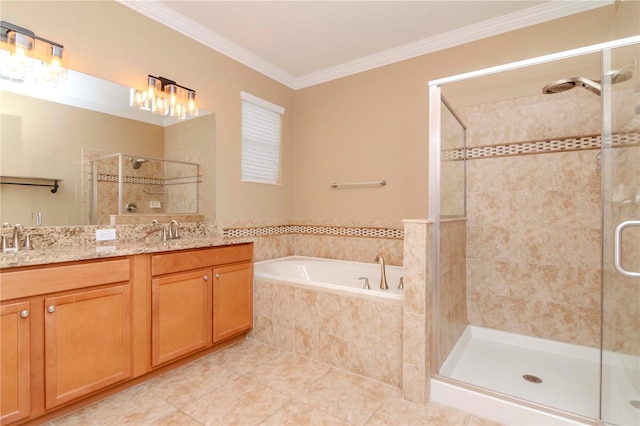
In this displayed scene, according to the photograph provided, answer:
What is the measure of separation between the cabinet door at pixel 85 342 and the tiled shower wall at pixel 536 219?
8.45 feet

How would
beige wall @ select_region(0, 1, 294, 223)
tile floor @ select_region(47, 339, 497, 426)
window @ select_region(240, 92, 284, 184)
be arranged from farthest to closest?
window @ select_region(240, 92, 284, 184), beige wall @ select_region(0, 1, 294, 223), tile floor @ select_region(47, 339, 497, 426)

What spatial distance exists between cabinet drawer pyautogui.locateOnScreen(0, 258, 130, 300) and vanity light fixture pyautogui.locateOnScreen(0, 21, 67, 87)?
113 centimetres

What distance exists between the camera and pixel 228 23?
8.24 ft

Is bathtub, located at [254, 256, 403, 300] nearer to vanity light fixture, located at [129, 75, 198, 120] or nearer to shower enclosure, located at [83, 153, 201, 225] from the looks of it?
shower enclosure, located at [83, 153, 201, 225]

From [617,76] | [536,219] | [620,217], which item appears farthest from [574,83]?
[536,219]

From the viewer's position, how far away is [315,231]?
343 centimetres

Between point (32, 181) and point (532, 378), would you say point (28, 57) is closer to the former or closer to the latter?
point (32, 181)

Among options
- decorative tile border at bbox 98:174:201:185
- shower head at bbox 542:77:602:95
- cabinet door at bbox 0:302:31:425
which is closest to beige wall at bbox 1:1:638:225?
decorative tile border at bbox 98:174:201:185

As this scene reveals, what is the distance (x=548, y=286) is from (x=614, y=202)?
3.58ft

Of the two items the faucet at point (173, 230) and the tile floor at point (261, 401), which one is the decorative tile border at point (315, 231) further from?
the tile floor at point (261, 401)

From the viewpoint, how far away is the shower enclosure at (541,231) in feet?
5.08

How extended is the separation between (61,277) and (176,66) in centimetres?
176

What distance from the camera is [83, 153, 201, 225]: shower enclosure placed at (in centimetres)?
205

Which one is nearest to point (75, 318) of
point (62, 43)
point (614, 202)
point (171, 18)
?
point (62, 43)
